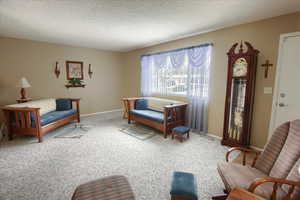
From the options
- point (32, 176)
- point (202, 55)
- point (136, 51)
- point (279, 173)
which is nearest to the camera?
point (279, 173)

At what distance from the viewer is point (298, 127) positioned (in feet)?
4.50

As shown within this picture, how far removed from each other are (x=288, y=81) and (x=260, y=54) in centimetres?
63

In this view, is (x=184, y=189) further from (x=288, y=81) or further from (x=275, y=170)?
(x=288, y=81)

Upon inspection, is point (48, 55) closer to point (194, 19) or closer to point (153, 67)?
point (153, 67)

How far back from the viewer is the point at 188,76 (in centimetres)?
364

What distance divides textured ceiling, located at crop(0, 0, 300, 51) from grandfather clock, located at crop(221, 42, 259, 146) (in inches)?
23.1

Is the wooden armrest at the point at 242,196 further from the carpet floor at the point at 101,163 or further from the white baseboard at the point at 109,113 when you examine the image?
the white baseboard at the point at 109,113

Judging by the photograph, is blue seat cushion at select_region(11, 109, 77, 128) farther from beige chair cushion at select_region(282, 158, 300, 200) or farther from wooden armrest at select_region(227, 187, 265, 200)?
beige chair cushion at select_region(282, 158, 300, 200)

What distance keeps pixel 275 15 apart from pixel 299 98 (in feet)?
4.57

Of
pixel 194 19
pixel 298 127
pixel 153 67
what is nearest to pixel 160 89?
pixel 153 67

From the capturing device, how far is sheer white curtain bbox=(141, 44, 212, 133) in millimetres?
3357

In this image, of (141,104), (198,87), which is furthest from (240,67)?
(141,104)

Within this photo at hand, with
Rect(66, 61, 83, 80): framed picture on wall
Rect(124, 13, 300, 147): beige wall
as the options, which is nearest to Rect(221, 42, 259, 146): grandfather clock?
Rect(124, 13, 300, 147): beige wall

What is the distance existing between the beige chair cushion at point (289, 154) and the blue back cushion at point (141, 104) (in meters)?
3.33
